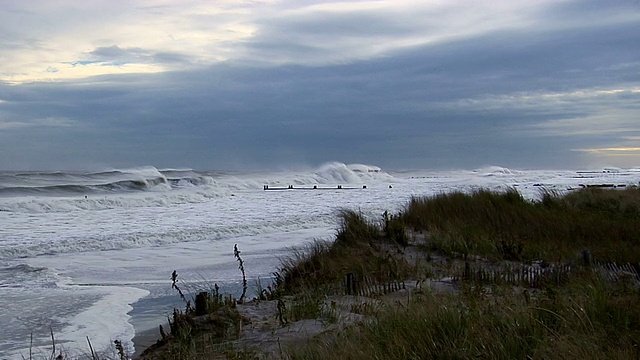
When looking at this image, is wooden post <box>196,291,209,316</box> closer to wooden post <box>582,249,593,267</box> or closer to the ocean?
the ocean

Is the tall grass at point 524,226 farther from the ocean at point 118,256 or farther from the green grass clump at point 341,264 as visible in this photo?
the ocean at point 118,256

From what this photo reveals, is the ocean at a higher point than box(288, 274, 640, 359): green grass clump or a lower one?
lower

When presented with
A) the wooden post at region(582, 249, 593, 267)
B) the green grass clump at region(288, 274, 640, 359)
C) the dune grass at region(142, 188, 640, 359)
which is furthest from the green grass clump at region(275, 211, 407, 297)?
the green grass clump at region(288, 274, 640, 359)

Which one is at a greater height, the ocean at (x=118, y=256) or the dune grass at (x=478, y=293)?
the dune grass at (x=478, y=293)

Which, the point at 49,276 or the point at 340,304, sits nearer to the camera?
the point at 340,304

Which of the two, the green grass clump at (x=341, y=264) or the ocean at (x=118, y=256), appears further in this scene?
the green grass clump at (x=341, y=264)

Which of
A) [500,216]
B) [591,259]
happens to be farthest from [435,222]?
[591,259]

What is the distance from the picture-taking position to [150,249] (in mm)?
15180

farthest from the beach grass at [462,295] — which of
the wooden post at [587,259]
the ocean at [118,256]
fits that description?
the ocean at [118,256]

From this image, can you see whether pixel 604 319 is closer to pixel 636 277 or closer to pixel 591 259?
pixel 636 277

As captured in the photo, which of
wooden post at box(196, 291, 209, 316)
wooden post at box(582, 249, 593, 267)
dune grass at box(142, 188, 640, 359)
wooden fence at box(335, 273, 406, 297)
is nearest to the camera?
dune grass at box(142, 188, 640, 359)

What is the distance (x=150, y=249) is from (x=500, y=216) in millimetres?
8153

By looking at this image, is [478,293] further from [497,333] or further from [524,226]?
[524,226]

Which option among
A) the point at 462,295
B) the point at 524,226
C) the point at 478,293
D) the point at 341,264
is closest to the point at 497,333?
the point at 462,295
